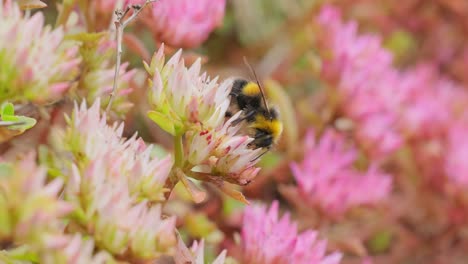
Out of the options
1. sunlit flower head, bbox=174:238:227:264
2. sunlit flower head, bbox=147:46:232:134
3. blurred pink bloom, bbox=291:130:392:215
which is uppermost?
sunlit flower head, bbox=147:46:232:134

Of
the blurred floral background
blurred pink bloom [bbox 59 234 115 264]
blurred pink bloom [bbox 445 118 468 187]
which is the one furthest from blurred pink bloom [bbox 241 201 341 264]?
blurred pink bloom [bbox 445 118 468 187]

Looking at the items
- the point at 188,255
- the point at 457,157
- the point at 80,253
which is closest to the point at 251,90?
the point at 188,255

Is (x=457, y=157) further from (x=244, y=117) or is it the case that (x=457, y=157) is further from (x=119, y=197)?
(x=119, y=197)

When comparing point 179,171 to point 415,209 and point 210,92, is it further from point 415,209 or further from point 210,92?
point 415,209

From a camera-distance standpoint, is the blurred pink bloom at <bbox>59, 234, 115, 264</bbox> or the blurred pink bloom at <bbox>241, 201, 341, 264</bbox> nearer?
the blurred pink bloom at <bbox>59, 234, 115, 264</bbox>

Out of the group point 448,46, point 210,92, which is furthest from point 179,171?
point 448,46

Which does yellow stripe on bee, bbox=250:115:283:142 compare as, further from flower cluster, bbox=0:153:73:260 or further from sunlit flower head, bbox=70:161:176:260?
flower cluster, bbox=0:153:73:260

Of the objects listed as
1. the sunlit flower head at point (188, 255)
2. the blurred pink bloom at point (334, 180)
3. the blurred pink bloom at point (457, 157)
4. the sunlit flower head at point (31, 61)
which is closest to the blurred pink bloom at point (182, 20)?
the sunlit flower head at point (31, 61)
